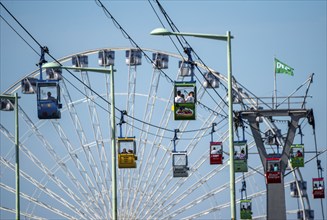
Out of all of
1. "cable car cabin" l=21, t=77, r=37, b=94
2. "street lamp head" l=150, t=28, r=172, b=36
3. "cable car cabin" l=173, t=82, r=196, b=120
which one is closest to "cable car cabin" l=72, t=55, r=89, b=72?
"cable car cabin" l=21, t=77, r=37, b=94

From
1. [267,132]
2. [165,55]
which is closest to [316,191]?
[267,132]

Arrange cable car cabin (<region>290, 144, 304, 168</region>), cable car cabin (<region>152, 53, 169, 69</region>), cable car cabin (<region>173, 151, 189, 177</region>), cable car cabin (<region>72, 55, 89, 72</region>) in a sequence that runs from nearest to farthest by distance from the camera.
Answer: cable car cabin (<region>290, 144, 304, 168</region>), cable car cabin (<region>173, 151, 189, 177</region>), cable car cabin (<region>152, 53, 169, 69</region>), cable car cabin (<region>72, 55, 89, 72</region>)

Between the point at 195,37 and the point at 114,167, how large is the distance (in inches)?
469

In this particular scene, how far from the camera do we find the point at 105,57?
335ft

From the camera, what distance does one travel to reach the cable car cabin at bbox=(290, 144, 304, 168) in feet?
306

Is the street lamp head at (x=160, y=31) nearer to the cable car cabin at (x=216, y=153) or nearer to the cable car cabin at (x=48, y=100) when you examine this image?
the cable car cabin at (x=48, y=100)

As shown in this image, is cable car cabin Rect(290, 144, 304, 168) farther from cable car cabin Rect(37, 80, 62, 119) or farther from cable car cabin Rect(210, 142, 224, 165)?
cable car cabin Rect(37, 80, 62, 119)

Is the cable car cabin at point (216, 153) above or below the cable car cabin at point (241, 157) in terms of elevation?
above

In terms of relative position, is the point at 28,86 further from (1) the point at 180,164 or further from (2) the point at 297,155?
(2) the point at 297,155

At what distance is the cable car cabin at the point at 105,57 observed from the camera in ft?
335

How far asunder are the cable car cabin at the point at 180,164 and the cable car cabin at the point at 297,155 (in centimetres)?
738

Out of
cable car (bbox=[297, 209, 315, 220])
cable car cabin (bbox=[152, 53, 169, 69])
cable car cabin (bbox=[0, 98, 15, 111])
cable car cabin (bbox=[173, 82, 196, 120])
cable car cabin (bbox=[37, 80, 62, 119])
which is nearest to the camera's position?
cable car cabin (bbox=[37, 80, 62, 119])

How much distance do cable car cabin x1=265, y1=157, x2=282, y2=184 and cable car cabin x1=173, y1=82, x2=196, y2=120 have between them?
14082mm

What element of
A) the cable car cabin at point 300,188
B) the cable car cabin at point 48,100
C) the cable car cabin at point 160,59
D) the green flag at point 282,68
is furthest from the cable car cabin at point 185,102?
the cable car cabin at point 300,188
